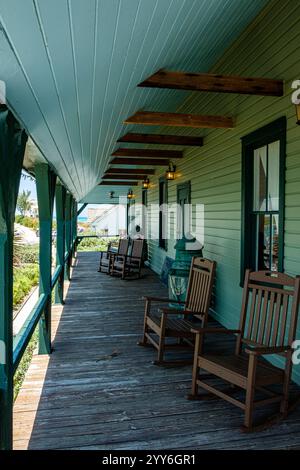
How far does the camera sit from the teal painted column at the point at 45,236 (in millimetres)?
3729

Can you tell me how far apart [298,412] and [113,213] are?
19115 millimetres

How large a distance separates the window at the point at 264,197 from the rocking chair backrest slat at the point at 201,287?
1.75 ft

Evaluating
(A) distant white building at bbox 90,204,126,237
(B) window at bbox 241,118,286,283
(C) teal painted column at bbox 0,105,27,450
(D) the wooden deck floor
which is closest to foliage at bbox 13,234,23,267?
(D) the wooden deck floor

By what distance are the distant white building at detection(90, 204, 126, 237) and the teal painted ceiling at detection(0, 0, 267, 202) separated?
1425cm

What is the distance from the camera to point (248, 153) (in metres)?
4.05

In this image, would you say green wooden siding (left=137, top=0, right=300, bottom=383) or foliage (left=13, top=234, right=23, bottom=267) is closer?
green wooden siding (left=137, top=0, right=300, bottom=383)

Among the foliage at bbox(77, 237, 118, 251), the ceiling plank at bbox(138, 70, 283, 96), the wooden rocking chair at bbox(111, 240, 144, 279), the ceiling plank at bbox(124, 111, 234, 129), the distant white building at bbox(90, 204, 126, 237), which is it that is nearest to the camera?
the ceiling plank at bbox(138, 70, 283, 96)

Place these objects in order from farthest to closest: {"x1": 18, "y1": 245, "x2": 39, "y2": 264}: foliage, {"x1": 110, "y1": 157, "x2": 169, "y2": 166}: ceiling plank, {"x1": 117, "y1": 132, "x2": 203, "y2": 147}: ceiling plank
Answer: {"x1": 110, "y1": 157, "x2": 169, "y2": 166}: ceiling plank < {"x1": 18, "y1": 245, "x2": 39, "y2": 264}: foliage < {"x1": 117, "y1": 132, "x2": 203, "y2": 147}: ceiling plank

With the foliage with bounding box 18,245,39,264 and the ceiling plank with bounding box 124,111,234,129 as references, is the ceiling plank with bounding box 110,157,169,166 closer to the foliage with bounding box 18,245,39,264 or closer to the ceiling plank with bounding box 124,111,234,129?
the foliage with bounding box 18,245,39,264

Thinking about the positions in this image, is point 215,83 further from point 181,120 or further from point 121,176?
point 121,176

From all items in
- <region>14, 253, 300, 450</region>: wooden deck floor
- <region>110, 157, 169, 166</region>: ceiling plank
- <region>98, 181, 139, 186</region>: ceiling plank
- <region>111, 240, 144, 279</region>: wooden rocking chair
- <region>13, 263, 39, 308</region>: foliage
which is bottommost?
<region>13, 263, 39, 308</region>: foliage

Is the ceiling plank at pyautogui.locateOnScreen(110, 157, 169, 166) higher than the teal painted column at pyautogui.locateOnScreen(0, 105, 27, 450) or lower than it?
higher

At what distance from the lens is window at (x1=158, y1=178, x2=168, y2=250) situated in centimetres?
848
